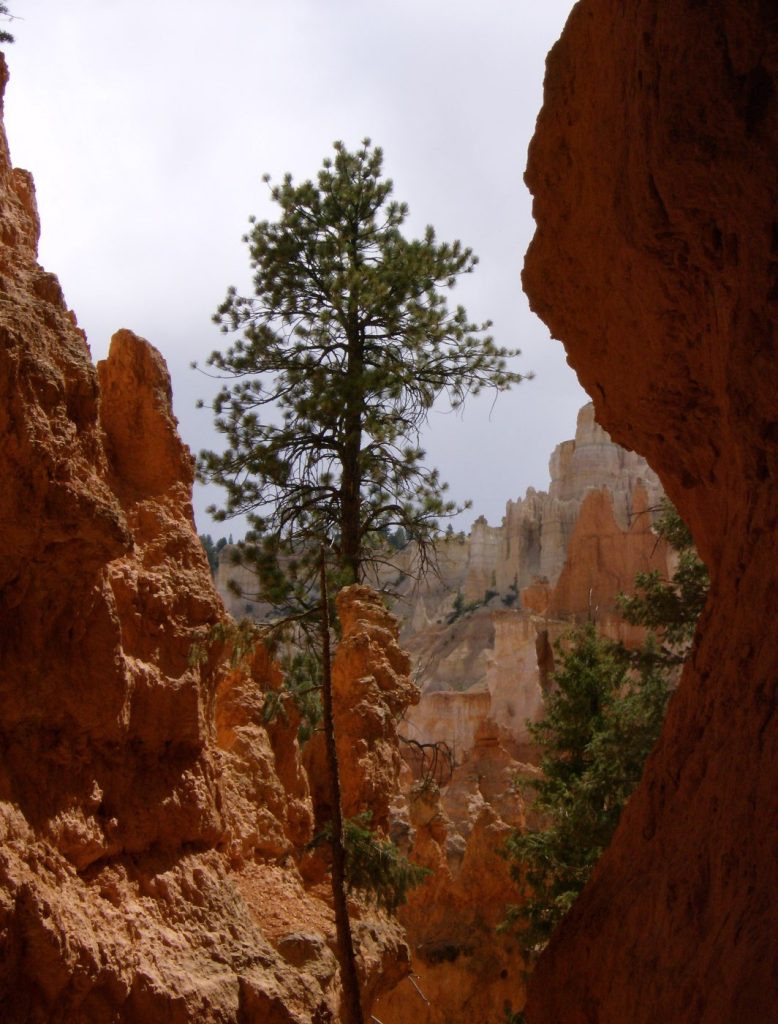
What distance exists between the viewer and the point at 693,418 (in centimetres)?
712

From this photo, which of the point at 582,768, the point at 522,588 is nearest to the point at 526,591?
the point at 522,588

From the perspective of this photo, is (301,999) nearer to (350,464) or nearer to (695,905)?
(695,905)

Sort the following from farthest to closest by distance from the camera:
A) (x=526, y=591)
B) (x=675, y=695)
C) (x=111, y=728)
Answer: (x=526, y=591)
(x=111, y=728)
(x=675, y=695)

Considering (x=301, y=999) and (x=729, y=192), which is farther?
(x=301, y=999)

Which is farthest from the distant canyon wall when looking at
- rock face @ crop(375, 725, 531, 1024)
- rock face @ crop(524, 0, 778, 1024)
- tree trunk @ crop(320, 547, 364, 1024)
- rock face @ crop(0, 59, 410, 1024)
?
rock face @ crop(524, 0, 778, 1024)

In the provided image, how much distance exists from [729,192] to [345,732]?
27.0 ft

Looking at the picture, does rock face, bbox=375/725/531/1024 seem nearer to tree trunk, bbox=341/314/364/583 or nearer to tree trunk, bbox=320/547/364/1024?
tree trunk, bbox=341/314/364/583

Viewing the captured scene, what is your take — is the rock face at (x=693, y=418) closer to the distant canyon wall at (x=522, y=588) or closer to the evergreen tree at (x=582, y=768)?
the distant canyon wall at (x=522, y=588)

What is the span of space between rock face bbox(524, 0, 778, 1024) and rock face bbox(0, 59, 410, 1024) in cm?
245

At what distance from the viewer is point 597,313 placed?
7797 millimetres

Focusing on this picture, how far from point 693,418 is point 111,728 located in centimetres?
450

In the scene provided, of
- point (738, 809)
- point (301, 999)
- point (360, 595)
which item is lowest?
point (301, 999)

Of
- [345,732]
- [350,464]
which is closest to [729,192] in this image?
[345,732]

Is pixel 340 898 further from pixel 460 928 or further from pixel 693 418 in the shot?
pixel 460 928
